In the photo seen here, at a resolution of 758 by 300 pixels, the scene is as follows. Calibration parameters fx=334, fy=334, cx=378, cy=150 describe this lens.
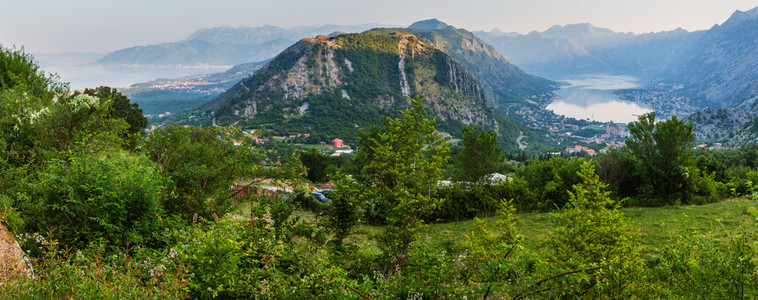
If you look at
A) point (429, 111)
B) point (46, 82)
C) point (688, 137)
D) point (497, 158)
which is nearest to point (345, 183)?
point (497, 158)

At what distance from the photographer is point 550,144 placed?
440 ft

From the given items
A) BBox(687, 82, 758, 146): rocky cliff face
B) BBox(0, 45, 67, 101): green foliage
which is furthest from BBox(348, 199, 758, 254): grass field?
BBox(687, 82, 758, 146): rocky cliff face

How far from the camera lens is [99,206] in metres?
6.07

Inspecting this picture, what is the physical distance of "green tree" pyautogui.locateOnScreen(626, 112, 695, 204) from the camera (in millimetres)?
15141

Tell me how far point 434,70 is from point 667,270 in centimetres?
16432

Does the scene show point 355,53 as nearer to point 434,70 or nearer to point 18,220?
point 434,70

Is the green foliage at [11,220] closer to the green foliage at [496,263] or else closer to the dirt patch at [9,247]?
the dirt patch at [9,247]

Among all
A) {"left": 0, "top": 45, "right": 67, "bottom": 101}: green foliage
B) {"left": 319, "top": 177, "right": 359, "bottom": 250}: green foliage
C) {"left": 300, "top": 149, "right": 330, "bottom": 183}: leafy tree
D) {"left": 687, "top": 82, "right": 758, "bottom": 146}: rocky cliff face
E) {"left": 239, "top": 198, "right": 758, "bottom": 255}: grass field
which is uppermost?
{"left": 0, "top": 45, "right": 67, "bottom": 101}: green foliage

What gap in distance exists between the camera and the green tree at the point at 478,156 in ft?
56.4

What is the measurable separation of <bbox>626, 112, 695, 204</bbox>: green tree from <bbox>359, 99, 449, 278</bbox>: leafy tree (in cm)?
1379

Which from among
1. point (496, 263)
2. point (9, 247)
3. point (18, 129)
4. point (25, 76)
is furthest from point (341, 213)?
point (25, 76)

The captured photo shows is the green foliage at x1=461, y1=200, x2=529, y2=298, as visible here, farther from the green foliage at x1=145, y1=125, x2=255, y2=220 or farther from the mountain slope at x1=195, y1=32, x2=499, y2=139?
the mountain slope at x1=195, y1=32, x2=499, y2=139

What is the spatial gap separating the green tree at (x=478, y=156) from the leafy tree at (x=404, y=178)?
10627mm

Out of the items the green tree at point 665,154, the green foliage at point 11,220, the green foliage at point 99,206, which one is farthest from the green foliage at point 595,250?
the green tree at point 665,154
